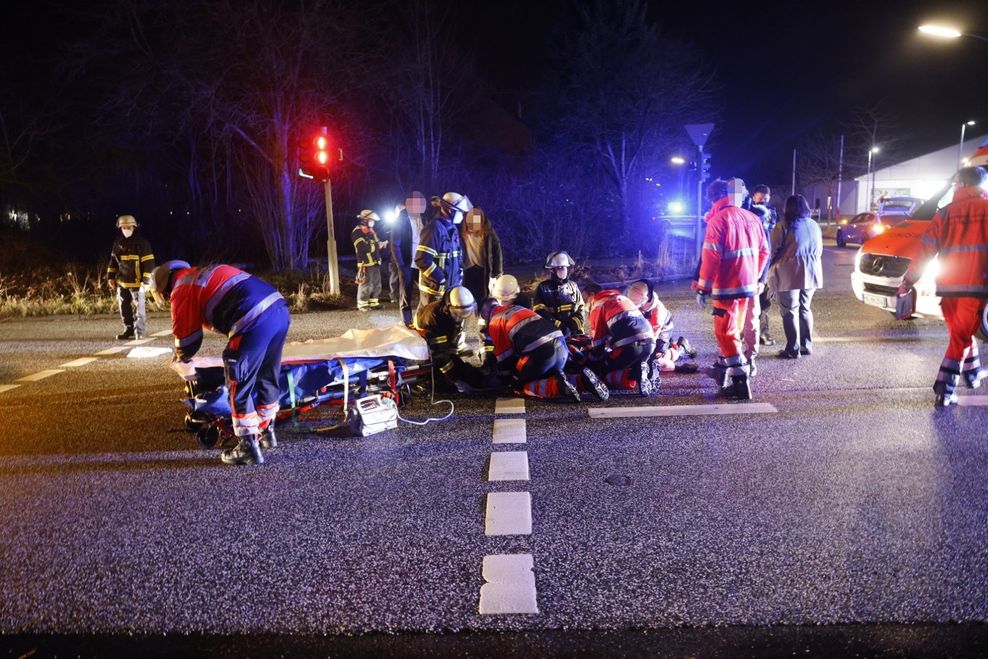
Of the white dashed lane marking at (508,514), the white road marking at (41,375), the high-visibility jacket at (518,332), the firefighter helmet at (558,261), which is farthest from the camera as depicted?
the white road marking at (41,375)

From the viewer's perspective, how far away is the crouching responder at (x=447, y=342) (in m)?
7.45

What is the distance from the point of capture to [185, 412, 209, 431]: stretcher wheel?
6.36 meters

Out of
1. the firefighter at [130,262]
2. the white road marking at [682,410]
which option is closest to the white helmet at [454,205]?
the white road marking at [682,410]

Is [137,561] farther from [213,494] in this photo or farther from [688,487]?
[688,487]

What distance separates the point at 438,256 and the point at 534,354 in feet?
9.22

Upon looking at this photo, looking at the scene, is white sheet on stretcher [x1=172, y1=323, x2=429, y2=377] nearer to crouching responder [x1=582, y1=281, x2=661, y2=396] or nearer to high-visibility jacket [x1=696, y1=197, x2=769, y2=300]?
crouching responder [x1=582, y1=281, x2=661, y2=396]

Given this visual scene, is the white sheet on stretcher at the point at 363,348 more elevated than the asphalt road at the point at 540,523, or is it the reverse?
the white sheet on stretcher at the point at 363,348

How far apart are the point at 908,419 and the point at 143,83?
17641mm

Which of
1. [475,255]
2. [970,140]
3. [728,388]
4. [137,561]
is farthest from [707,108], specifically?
[137,561]

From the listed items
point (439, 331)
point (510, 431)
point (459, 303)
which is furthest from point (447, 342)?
point (510, 431)

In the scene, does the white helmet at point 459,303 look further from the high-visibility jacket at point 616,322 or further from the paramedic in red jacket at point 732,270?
the paramedic in red jacket at point 732,270

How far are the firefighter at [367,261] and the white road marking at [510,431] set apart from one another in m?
7.04

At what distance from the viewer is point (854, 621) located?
331 cm

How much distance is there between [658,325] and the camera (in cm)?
791
